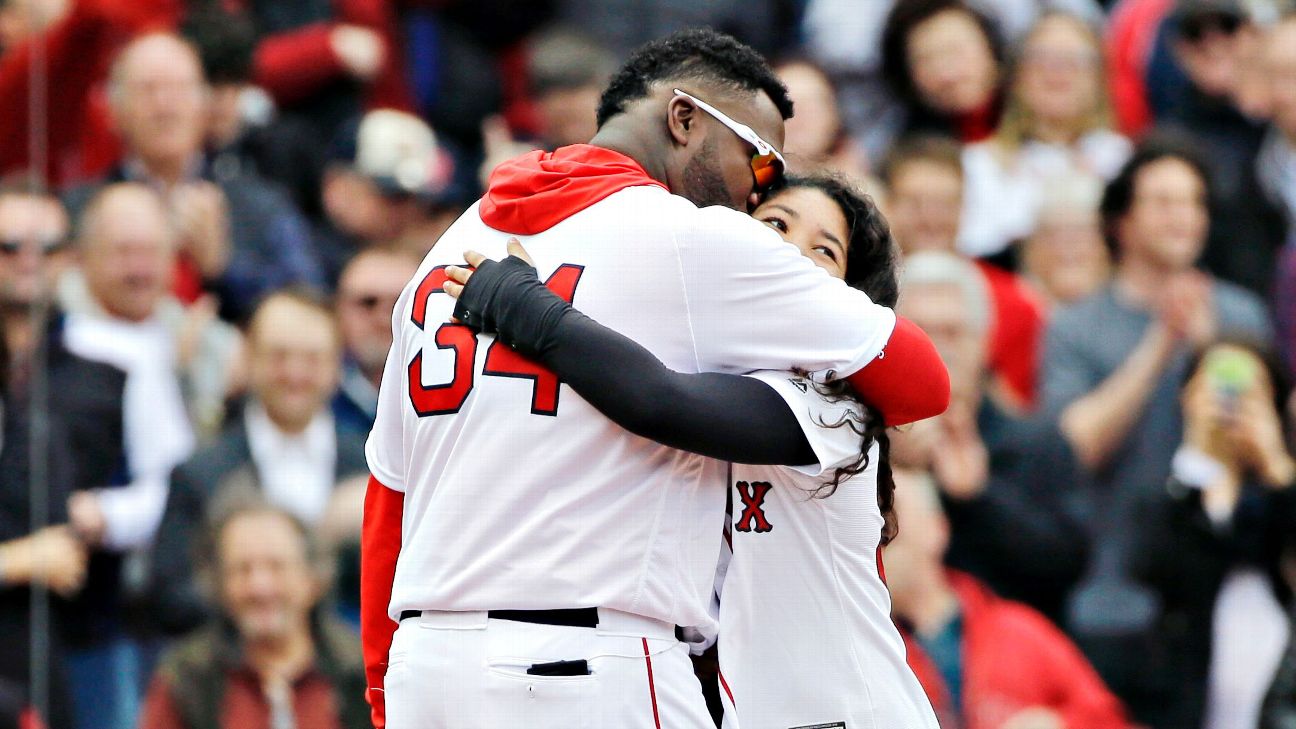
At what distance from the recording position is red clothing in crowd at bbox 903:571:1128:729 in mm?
6160

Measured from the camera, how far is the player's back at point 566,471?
3.70 meters

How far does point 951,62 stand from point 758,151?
4.63m

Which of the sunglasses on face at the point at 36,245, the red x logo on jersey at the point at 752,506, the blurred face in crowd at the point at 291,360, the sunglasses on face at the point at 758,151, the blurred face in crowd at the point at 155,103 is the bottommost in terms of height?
the red x logo on jersey at the point at 752,506

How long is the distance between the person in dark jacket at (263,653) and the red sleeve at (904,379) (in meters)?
2.89

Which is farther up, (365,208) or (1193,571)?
(365,208)

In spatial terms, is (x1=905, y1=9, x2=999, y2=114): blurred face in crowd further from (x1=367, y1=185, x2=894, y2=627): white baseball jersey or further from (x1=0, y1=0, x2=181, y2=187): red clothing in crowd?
(x1=367, y1=185, x2=894, y2=627): white baseball jersey

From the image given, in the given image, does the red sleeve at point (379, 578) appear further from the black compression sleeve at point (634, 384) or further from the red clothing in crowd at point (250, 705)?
the red clothing in crowd at point (250, 705)

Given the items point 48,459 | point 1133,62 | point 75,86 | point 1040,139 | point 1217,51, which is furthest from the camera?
point 1133,62

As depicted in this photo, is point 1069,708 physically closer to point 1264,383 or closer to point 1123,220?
point 1264,383

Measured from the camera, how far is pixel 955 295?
7.11 metres

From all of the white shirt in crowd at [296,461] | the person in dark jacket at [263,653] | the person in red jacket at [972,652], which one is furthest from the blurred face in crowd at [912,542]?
the white shirt in crowd at [296,461]

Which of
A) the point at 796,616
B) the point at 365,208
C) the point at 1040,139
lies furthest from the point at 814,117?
the point at 796,616

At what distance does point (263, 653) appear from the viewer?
636cm

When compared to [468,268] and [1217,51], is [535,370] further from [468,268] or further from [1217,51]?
[1217,51]
